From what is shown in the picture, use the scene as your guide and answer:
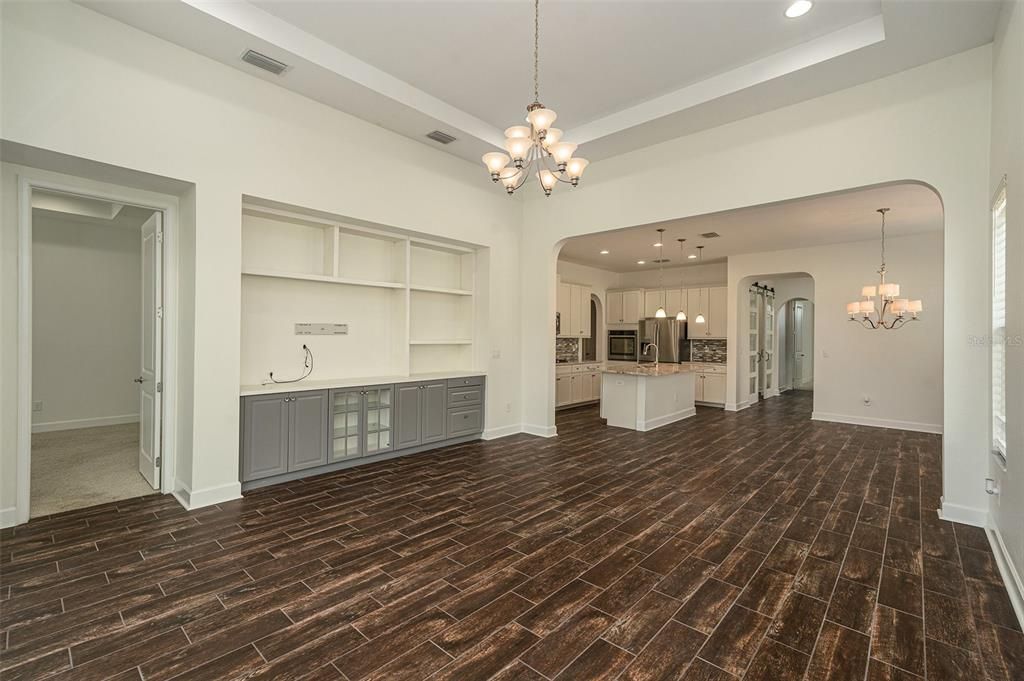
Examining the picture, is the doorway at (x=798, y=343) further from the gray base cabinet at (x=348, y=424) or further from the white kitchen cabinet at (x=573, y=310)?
the gray base cabinet at (x=348, y=424)

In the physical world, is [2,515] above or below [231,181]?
below

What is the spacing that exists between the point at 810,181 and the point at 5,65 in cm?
582

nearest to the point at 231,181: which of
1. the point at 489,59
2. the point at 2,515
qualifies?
the point at 489,59

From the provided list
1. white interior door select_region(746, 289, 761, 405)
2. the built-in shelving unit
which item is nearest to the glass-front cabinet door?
the built-in shelving unit

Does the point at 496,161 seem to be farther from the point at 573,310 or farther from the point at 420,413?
the point at 573,310

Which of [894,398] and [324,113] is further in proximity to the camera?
[894,398]

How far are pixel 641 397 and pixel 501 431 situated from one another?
85.7 inches

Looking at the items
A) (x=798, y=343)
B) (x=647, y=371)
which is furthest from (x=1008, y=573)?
(x=798, y=343)

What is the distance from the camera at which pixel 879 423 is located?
24.7 ft

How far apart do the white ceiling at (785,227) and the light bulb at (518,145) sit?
243cm

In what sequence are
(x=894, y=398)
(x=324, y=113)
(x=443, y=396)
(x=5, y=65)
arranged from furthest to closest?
1. (x=894, y=398)
2. (x=443, y=396)
3. (x=324, y=113)
4. (x=5, y=65)

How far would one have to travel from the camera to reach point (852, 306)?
674 centimetres

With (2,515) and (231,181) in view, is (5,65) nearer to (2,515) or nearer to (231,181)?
(231,181)

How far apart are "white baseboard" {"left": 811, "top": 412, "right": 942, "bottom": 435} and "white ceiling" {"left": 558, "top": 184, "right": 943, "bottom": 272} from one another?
9.60ft
